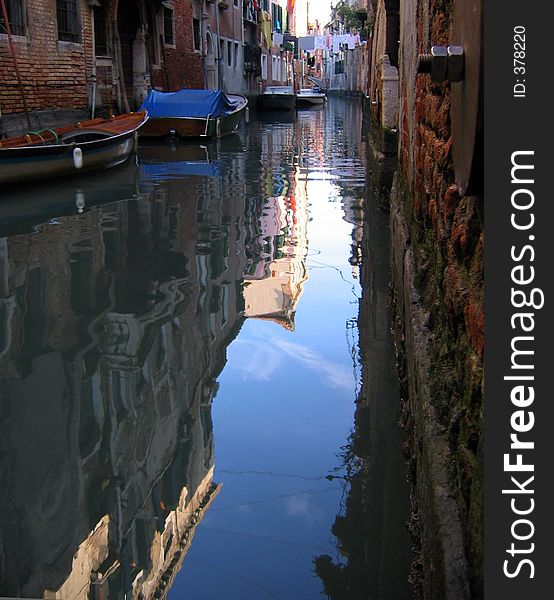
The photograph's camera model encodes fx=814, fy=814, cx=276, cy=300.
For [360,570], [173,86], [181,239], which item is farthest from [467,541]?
[173,86]

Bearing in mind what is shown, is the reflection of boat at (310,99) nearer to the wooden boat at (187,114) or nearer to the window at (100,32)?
the wooden boat at (187,114)

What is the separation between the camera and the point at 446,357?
2162 mm

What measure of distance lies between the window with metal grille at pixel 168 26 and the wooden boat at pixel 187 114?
4444mm

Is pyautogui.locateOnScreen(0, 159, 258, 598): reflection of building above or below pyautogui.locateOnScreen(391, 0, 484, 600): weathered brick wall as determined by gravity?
below

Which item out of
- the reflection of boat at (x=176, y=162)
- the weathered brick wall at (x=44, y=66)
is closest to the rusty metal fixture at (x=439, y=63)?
the reflection of boat at (x=176, y=162)

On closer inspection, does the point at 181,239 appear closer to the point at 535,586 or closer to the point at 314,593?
the point at 314,593

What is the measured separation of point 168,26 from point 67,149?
12.7 meters

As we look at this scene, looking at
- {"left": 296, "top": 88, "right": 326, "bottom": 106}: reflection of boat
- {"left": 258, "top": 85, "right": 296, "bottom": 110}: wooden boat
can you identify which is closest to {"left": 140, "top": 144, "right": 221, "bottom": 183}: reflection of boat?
{"left": 258, "top": 85, "right": 296, "bottom": 110}: wooden boat

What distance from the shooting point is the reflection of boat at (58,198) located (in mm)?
7547

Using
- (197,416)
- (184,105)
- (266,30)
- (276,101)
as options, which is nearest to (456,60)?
A: (197,416)

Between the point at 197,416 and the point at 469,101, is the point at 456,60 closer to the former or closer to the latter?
the point at 469,101

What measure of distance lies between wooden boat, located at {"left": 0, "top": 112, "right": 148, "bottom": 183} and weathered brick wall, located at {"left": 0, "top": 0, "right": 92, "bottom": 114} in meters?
1.30

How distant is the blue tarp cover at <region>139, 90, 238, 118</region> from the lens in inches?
670

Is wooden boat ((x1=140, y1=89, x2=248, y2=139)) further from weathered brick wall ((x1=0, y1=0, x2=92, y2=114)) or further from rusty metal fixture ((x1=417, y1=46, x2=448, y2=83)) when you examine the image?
rusty metal fixture ((x1=417, y1=46, x2=448, y2=83))
